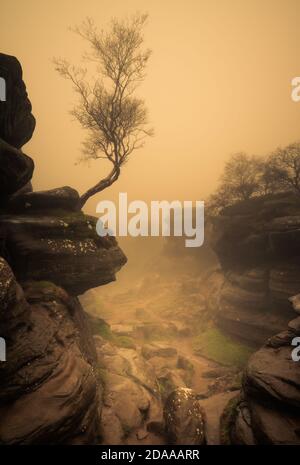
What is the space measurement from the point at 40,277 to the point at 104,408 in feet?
26.7

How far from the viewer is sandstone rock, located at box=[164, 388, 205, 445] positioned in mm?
11141

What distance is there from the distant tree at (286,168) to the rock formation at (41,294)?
80.6 feet

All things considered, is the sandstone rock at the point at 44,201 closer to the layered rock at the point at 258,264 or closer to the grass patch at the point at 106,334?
the grass patch at the point at 106,334

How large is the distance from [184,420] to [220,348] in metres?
17.5

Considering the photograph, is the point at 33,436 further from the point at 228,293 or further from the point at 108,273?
the point at 228,293

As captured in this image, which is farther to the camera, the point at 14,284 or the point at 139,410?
the point at 139,410

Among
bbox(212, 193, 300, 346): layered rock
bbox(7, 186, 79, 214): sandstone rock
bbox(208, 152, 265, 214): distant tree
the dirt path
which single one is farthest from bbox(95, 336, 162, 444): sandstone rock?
bbox(208, 152, 265, 214): distant tree

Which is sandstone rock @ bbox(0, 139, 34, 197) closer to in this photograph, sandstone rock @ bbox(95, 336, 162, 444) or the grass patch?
sandstone rock @ bbox(95, 336, 162, 444)

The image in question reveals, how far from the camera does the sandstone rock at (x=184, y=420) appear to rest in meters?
11.1

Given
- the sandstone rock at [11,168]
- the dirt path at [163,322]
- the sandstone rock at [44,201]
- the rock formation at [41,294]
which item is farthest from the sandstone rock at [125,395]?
the sandstone rock at [11,168]

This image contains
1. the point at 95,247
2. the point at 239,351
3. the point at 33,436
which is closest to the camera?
the point at 33,436
